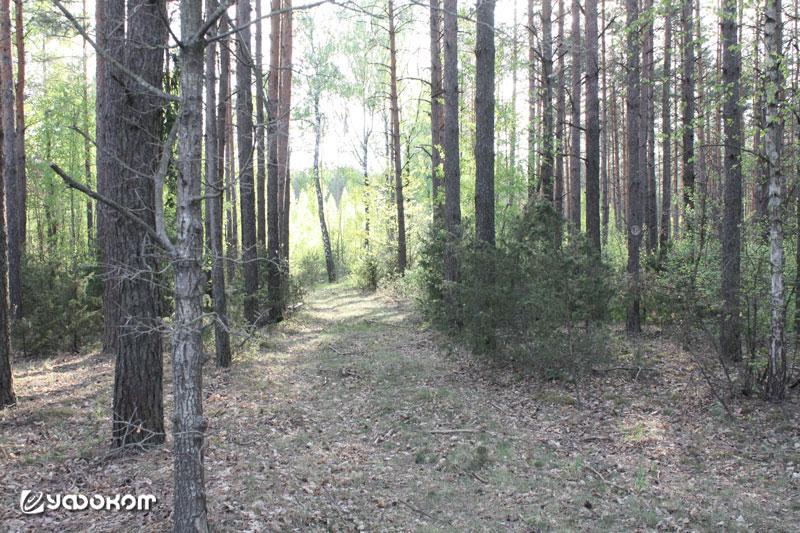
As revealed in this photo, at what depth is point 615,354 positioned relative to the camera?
799 centimetres

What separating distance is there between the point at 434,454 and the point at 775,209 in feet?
16.7

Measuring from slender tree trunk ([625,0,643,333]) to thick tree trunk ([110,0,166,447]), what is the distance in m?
8.85

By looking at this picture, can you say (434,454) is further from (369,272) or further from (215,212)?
(369,272)

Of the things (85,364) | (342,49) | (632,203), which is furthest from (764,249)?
(342,49)

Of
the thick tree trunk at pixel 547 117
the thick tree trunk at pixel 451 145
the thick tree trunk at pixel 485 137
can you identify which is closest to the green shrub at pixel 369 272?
the thick tree trunk at pixel 547 117

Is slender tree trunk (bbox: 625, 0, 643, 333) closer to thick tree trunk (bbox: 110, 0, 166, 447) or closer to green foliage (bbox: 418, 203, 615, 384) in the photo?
green foliage (bbox: 418, 203, 615, 384)

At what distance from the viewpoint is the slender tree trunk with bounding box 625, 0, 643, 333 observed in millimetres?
10508

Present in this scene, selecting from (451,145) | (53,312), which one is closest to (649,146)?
(451,145)

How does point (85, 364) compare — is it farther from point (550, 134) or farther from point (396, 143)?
point (396, 143)

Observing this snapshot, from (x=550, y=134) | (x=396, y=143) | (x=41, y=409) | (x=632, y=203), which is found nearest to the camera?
(x=41, y=409)

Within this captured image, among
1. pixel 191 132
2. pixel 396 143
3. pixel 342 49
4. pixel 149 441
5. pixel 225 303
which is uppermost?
pixel 342 49

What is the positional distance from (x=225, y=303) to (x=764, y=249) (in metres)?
8.41

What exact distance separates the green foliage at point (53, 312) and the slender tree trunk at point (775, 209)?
10.7 m

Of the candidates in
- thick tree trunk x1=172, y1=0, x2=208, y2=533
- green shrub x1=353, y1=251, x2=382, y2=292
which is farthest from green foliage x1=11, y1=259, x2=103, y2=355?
green shrub x1=353, y1=251, x2=382, y2=292
